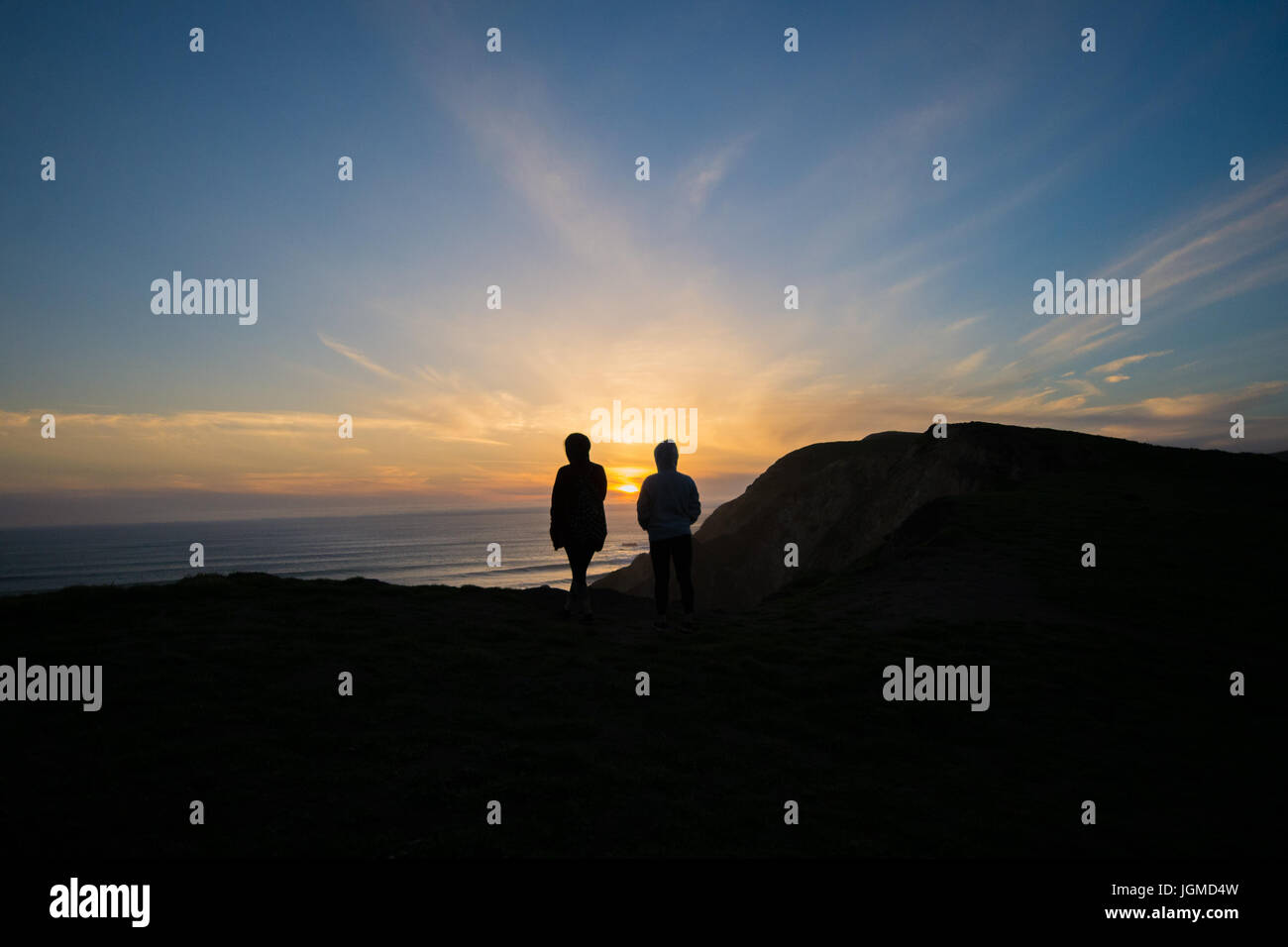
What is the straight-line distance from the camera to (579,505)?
1163cm

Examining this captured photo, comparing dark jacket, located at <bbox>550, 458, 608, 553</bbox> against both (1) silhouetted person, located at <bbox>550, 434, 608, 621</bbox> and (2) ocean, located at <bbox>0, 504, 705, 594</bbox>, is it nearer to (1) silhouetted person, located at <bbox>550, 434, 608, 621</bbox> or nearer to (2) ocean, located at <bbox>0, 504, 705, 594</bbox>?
(1) silhouetted person, located at <bbox>550, 434, 608, 621</bbox>

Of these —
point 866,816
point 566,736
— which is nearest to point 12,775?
point 566,736

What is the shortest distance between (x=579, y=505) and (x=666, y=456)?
6.25ft

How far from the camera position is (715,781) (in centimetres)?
611

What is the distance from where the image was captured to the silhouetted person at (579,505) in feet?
38.0

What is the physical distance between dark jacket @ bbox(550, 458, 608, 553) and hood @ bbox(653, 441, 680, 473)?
115 centimetres

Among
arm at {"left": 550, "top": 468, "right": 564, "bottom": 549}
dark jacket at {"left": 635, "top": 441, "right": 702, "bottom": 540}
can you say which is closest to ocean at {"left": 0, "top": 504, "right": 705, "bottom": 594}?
arm at {"left": 550, "top": 468, "right": 564, "bottom": 549}

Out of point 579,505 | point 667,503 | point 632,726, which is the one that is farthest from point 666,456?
point 632,726

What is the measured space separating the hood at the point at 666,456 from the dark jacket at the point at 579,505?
3.79 feet

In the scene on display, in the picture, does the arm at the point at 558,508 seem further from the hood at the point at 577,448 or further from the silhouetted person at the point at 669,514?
the silhouetted person at the point at 669,514

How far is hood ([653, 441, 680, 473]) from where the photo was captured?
11.4m
